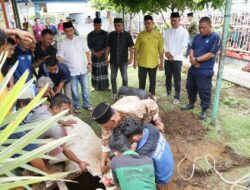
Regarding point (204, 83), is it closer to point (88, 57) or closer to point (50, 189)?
point (88, 57)

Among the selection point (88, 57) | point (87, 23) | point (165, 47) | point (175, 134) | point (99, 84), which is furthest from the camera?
point (87, 23)

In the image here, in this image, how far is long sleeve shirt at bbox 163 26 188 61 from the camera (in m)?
5.72

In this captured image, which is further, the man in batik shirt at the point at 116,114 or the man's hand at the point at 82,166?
the man's hand at the point at 82,166

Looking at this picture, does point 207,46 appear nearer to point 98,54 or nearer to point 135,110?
point 135,110

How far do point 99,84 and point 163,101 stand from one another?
1824 millimetres

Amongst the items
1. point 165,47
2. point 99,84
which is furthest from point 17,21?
point 165,47

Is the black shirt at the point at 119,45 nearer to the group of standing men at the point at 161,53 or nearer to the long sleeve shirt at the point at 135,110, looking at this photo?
the group of standing men at the point at 161,53

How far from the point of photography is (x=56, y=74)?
16.0ft

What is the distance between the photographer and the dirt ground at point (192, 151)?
11.5 feet

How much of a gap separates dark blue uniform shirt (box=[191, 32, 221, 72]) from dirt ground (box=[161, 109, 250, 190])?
3.26ft

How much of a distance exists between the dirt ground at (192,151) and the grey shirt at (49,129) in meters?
1.51

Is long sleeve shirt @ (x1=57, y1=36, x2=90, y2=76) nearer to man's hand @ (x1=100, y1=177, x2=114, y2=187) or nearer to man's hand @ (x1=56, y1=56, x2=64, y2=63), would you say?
man's hand @ (x1=56, y1=56, x2=64, y2=63)

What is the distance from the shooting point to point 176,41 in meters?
5.78

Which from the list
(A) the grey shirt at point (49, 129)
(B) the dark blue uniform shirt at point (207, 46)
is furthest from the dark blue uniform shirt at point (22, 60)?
(B) the dark blue uniform shirt at point (207, 46)
